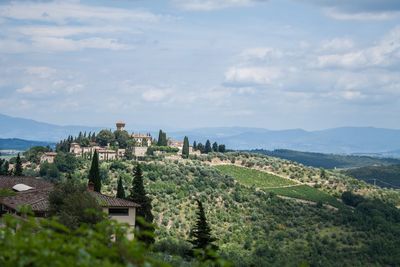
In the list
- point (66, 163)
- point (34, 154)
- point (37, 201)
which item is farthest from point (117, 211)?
point (34, 154)

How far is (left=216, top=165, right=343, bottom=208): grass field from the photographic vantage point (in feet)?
332

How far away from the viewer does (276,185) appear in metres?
110

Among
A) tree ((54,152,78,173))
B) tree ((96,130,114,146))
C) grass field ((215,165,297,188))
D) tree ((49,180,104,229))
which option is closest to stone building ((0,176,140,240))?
tree ((49,180,104,229))

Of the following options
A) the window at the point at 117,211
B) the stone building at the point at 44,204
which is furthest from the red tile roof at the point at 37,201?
the window at the point at 117,211

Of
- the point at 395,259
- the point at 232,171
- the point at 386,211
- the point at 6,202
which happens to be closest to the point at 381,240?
the point at 395,259

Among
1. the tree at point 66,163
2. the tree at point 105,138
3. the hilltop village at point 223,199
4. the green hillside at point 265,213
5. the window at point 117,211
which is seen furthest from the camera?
the tree at point 105,138

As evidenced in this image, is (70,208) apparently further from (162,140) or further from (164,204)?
(162,140)

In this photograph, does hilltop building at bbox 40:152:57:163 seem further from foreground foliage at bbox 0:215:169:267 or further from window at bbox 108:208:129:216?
foreground foliage at bbox 0:215:169:267

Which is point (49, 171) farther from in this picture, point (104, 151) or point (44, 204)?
point (44, 204)

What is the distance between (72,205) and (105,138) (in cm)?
8762

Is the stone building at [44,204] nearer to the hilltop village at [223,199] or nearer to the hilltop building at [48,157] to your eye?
the hilltop village at [223,199]

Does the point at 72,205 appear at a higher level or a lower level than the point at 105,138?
lower

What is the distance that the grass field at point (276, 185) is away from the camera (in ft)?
332

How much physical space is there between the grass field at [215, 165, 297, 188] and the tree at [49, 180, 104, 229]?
69538 mm
